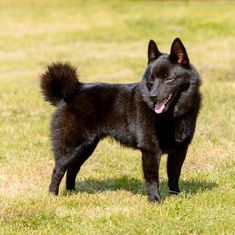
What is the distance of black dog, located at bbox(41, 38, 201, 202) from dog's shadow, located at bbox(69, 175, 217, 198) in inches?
8.1

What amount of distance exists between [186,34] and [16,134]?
16.4m

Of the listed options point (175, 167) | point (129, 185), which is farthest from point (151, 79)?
point (129, 185)

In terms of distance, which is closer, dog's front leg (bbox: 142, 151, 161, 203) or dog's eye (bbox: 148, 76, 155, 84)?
dog's eye (bbox: 148, 76, 155, 84)

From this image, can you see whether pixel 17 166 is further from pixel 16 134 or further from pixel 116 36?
pixel 116 36

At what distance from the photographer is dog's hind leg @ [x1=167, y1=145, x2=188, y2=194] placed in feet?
22.7

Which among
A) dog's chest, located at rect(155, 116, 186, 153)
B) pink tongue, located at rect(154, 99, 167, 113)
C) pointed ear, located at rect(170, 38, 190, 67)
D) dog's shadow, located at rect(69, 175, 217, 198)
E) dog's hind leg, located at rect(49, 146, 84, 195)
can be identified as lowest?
dog's shadow, located at rect(69, 175, 217, 198)

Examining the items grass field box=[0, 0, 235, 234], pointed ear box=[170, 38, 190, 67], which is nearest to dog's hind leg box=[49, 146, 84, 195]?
grass field box=[0, 0, 235, 234]

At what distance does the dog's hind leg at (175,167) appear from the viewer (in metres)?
6.93

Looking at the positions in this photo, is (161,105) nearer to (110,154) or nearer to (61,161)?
(61,161)

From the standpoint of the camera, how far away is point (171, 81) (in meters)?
6.46

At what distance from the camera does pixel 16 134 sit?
1059 centimetres

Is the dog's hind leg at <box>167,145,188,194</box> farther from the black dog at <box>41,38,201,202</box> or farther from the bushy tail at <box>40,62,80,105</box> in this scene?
the bushy tail at <box>40,62,80,105</box>

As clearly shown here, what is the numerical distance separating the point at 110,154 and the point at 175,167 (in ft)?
7.46

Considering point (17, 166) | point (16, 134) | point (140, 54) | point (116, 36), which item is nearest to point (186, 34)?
point (116, 36)
